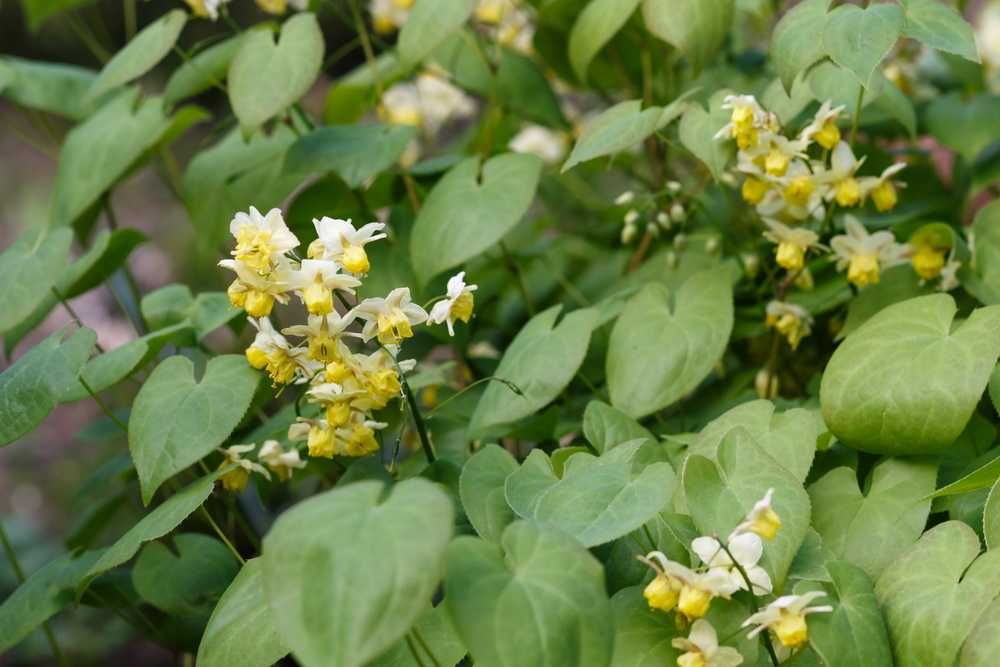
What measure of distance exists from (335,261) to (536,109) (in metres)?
0.80

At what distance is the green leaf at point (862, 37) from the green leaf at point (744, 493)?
1.21 feet

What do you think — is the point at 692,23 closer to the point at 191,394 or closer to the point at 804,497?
the point at 804,497

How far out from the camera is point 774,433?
113cm

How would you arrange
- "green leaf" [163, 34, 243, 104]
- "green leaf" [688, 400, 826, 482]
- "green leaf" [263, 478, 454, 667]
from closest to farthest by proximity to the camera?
"green leaf" [263, 478, 454, 667], "green leaf" [688, 400, 826, 482], "green leaf" [163, 34, 243, 104]

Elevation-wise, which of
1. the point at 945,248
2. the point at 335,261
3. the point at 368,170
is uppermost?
the point at 335,261

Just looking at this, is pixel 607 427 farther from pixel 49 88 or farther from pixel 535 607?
pixel 49 88

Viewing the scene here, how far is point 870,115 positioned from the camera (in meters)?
1.51

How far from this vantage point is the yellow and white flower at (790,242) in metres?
1.29

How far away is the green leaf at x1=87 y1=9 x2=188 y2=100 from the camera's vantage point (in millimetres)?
1436

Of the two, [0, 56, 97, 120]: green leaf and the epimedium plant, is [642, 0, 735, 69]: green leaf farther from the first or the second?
[0, 56, 97, 120]: green leaf

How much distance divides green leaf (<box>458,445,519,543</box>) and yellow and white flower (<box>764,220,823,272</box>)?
16.6 inches

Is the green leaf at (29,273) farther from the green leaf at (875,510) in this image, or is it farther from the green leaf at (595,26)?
the green leaf at (875,510)

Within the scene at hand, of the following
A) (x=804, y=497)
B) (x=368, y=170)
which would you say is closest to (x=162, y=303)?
(x=368, y=170)

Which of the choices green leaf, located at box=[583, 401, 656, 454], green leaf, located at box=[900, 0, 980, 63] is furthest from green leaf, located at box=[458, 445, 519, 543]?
green leaf, located at box=[900, 0, 980, 63]
